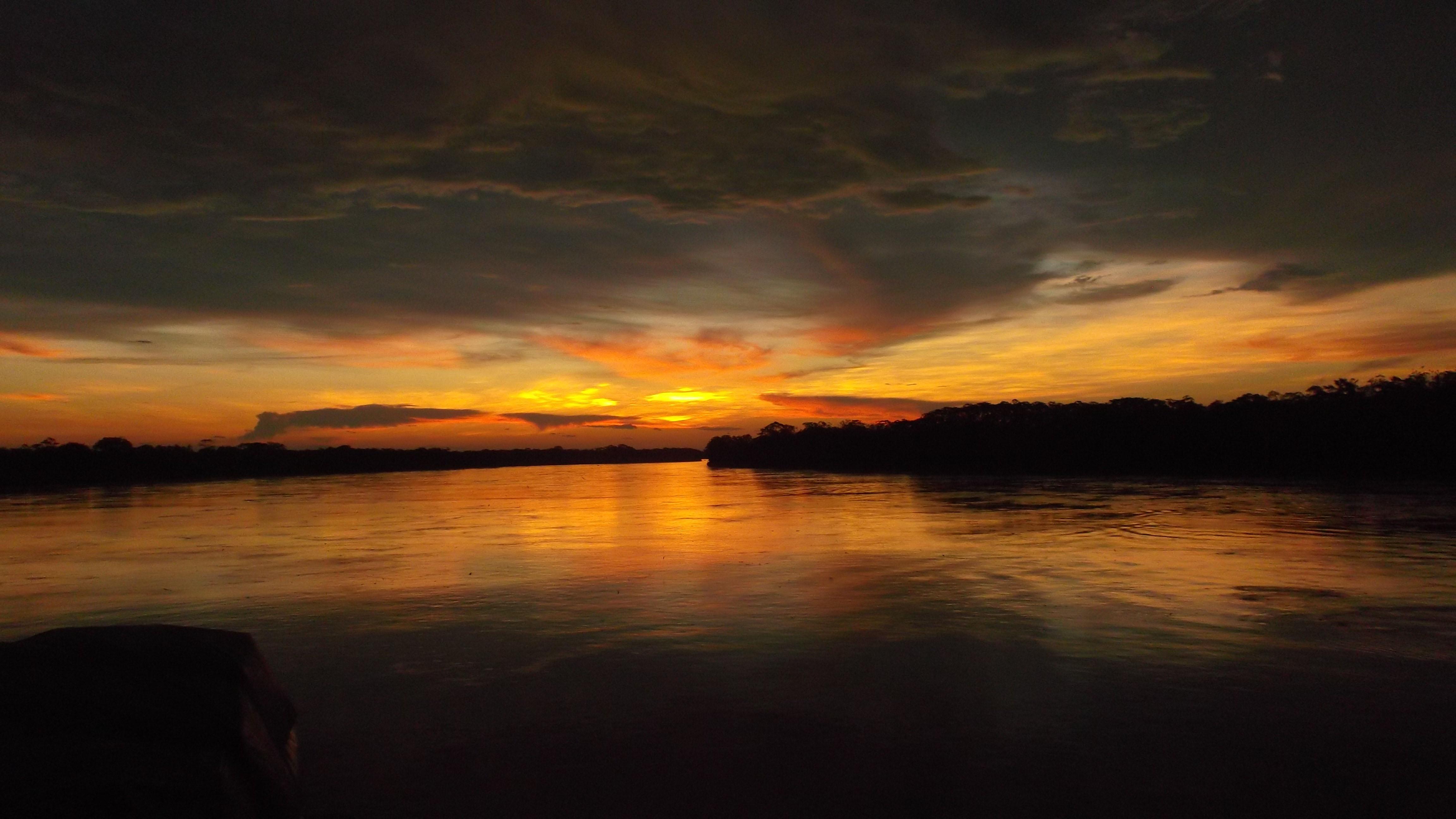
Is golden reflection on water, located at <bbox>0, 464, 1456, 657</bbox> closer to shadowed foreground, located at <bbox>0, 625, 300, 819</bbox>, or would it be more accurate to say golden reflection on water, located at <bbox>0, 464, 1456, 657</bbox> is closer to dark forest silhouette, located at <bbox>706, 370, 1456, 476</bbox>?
shadowed foreground, located at <bbox>0, 625, 300, 819</bbox>

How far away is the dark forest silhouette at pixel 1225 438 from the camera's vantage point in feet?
196

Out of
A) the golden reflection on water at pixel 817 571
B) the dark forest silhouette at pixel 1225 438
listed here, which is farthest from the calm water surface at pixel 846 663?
the dark forest silhouette at pixel 1225 438

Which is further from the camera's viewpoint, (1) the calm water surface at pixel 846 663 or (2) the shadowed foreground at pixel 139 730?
(1) the calm water surface at pixel 846 663

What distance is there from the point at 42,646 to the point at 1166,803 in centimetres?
845

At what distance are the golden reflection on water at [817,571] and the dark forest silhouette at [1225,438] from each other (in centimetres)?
2322

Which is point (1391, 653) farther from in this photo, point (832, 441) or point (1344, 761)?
point (832, 441)

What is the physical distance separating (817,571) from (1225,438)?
222 ft

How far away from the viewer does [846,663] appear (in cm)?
1028

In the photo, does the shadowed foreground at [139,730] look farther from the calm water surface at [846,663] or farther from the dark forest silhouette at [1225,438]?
the dark forest silhouette at [1225,438]

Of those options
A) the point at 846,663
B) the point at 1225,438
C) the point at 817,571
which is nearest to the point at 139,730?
the point at 846,663

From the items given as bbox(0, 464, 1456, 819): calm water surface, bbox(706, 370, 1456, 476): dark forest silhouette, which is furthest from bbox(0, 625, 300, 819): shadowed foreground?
bbox(706, 370, 1456, 476): dark forest silhouette

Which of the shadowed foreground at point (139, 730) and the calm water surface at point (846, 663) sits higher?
the shadowed foreground at point (139, 730)

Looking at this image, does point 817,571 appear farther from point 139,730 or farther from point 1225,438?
point 1225,438

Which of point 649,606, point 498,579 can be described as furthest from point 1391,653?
point 498,579
